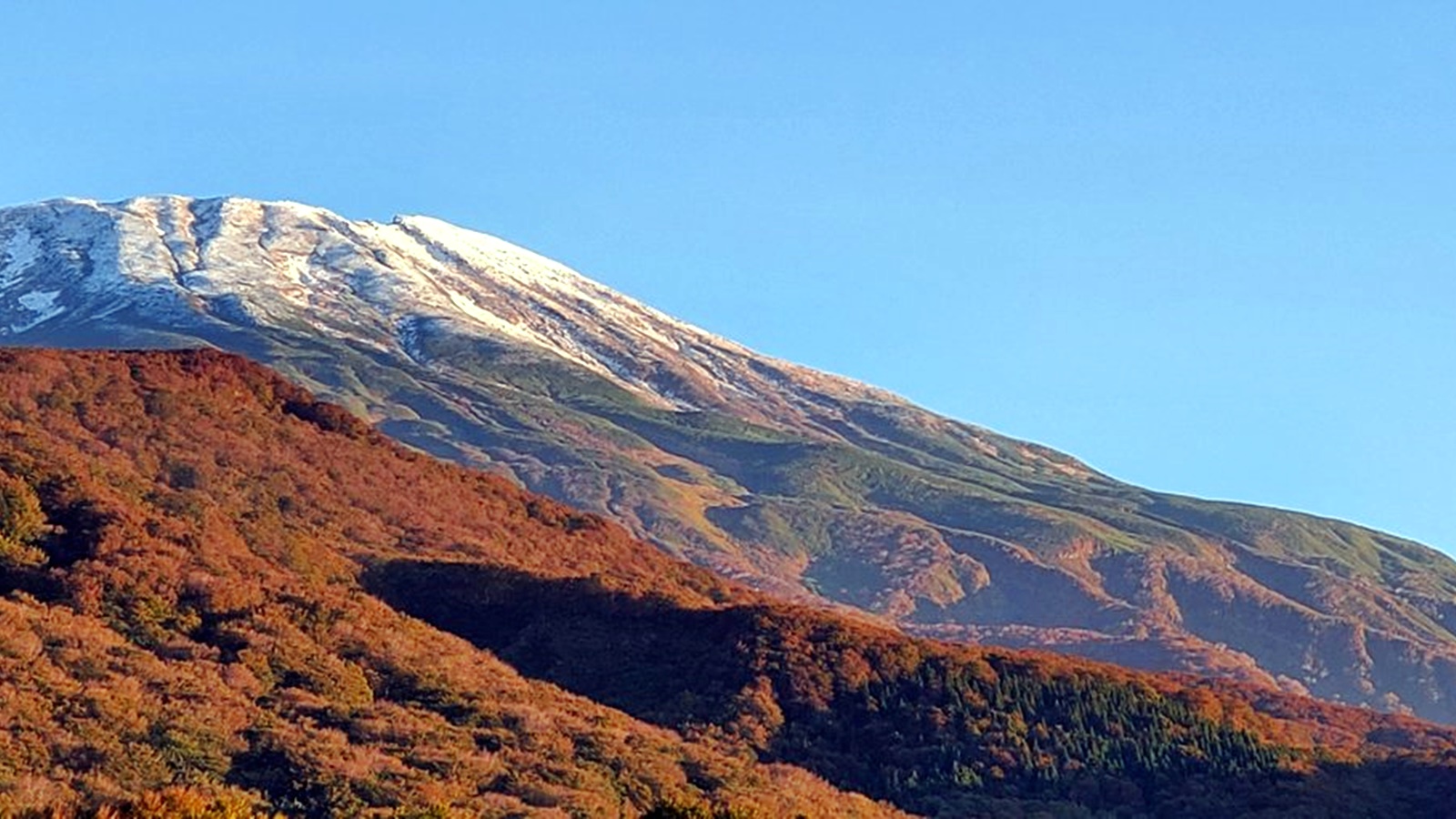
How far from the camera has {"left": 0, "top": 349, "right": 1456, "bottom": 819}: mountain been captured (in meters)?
39.3

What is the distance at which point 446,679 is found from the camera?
1886 inches

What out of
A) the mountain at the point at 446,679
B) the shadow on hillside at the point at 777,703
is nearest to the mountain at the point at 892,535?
the mountain at the point at 446,679

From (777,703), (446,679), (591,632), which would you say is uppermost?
(591,632)

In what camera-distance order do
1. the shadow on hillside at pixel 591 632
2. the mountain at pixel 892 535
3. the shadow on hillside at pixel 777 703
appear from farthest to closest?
the mountain at pixel 892 535
the shadow on hillside at pixel 591 632
the shadow on hillside at pixel 777 703

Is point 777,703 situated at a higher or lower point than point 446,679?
higher

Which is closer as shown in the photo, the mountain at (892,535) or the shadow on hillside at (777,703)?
the shadow on hillside at (777,703)

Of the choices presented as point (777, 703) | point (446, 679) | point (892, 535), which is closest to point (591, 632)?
point (777, 703)

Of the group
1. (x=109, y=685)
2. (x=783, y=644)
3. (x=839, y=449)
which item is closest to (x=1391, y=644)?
(x=839, y=449)

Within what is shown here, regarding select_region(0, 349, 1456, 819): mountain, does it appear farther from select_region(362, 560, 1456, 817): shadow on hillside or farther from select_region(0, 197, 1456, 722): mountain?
select_region(0, 197, 1456, 722): mountain

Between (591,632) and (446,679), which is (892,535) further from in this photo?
(446,679)

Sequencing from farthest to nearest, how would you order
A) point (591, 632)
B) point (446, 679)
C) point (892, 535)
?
point (892, 535)
point (591, 632)
point (446, 679)

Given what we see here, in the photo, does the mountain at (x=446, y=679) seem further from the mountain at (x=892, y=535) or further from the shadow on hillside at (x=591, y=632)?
the mountain at (x=892, y=535)

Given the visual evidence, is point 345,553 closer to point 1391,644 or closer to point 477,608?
point 477,608

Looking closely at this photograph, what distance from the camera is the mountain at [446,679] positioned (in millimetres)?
39344
